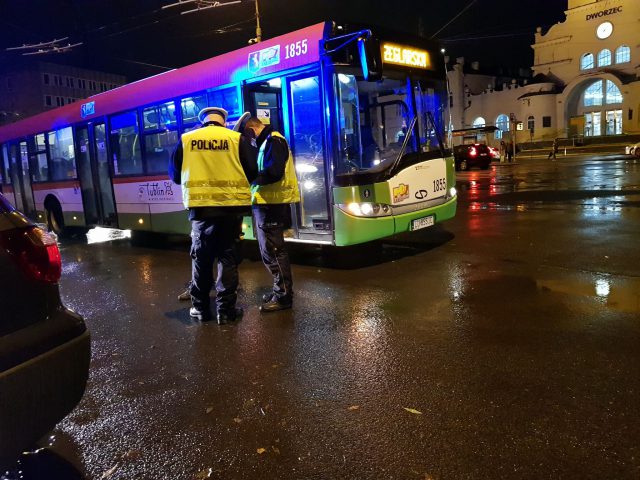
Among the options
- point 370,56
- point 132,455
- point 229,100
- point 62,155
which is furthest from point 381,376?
point 62,155

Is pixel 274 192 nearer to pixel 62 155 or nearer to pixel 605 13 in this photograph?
pixel 62 155

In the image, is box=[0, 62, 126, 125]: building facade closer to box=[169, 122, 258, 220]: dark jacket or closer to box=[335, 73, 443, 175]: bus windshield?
box=[335, 73, 443, 175]: bus windshield

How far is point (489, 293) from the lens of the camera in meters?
5.82

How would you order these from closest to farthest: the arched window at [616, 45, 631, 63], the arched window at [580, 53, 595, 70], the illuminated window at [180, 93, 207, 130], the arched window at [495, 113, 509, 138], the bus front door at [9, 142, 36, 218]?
the illuminated window at [180, 93, 207, 130] → the bus front door at [9, 142, 36, 218] → the arched window at [616, 45, 631, 63] → the arched window at [580, 53, 595, 70] → the arched window at [495, 113, 509, 138]

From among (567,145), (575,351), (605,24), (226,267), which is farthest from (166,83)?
(605,24)

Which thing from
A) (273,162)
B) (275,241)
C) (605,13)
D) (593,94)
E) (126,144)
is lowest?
(275,241)

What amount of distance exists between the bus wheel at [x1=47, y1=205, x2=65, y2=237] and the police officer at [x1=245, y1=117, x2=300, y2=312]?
9.31 metres

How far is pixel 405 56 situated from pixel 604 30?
5207 cm

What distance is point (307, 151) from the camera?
7.45m

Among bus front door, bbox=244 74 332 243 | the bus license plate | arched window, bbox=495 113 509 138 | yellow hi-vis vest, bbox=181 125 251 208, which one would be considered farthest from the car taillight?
arched window, bbox=495 113 509 138

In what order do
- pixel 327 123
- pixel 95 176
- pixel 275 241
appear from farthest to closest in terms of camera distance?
pixel 95 176, pixel 327 123, pixel 275 241

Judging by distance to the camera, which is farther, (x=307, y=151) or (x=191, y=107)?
(x=191, y=107)

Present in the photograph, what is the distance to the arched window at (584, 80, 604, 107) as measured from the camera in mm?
50406

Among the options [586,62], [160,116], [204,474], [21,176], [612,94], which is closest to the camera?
[204,474]
